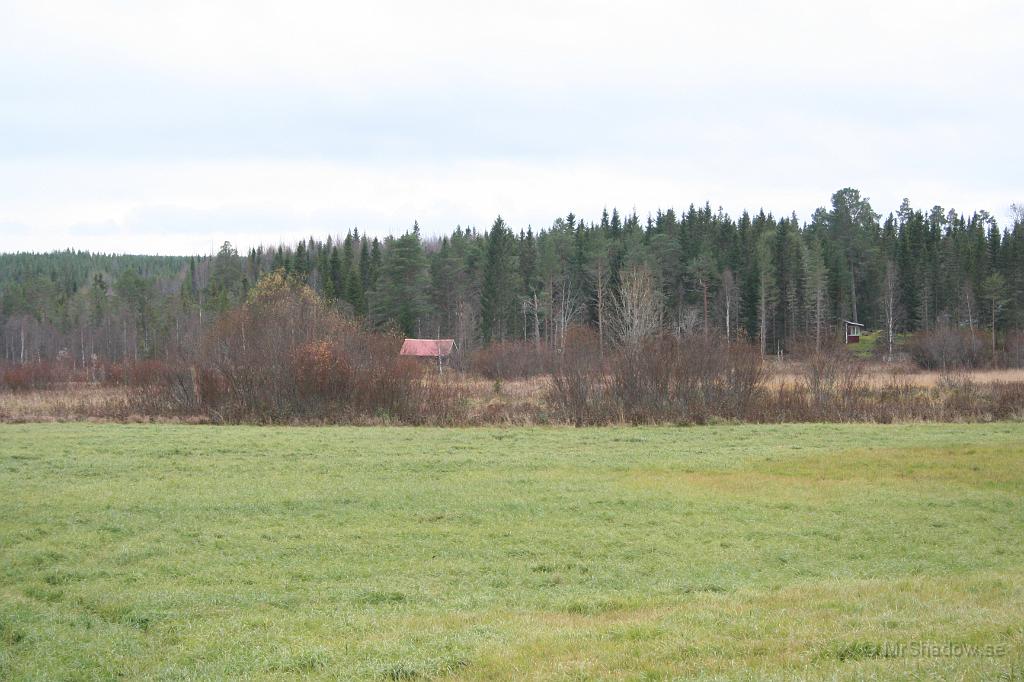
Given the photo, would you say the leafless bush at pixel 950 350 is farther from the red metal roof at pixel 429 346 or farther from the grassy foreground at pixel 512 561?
the grassy foreground at pixel 512 561

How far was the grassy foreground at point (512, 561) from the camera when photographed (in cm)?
629

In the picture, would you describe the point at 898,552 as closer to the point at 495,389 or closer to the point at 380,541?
the point at 380,541

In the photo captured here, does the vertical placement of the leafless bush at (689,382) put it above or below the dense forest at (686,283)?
below

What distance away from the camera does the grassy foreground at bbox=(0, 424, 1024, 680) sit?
6.29 meters

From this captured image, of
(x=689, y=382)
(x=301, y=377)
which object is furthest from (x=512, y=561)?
(x=301, y=377)

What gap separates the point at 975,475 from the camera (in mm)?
15422

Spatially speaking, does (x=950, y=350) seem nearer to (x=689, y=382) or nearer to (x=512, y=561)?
(x=689, y=382)

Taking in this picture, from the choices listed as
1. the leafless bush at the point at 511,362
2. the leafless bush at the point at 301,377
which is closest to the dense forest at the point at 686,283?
the leafless bush at the point at 511,362

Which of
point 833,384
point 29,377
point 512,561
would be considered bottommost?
point 512,561

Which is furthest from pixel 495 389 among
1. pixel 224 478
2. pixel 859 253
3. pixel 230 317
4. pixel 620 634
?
pixel 859 253

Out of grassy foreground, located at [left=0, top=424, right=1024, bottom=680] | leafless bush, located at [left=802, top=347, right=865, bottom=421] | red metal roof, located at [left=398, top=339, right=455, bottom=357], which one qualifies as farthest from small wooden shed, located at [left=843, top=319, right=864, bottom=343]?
grassy foreground, located at [left=0, top=424, right=1024, bottom=680]

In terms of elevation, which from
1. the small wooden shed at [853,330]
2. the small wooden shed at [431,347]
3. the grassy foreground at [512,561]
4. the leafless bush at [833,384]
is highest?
the small wooden shed at [853,330]

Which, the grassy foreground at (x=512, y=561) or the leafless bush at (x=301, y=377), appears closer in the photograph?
the grassy foreground at (x=512, y=561)

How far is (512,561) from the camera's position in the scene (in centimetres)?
1015
